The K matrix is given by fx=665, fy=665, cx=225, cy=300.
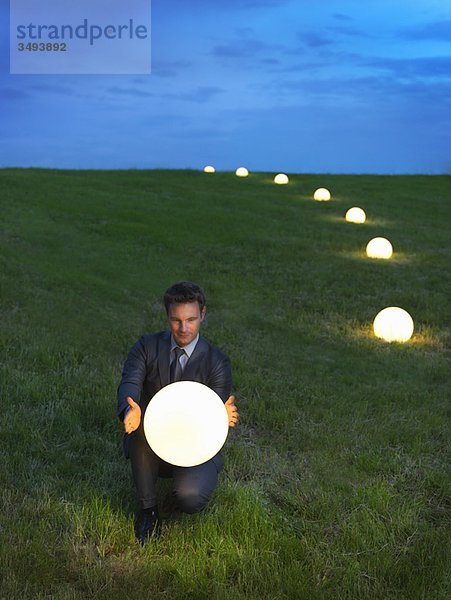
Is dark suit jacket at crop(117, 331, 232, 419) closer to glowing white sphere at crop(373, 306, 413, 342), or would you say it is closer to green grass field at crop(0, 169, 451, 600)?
green grass field at crop(0, 169, 451, 600)

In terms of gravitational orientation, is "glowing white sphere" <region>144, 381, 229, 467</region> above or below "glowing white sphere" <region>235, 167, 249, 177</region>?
below

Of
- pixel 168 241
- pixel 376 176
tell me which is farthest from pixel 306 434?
pixel 376 176

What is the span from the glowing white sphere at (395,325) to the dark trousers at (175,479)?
678cm

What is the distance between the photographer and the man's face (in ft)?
15.3

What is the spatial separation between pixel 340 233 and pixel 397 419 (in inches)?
517

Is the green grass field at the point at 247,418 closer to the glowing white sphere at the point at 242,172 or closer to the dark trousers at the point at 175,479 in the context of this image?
the dark trousers at the point at 175,479

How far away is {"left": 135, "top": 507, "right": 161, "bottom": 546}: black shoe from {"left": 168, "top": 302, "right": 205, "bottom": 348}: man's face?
1238 mm

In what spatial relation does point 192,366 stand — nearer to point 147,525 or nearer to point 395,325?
point 147,525

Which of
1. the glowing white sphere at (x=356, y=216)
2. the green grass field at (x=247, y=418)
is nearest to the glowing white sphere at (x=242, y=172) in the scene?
the glowing white sphere at (x=356, y=216)

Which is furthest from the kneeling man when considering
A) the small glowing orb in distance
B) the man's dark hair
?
the small glowing orb in distance

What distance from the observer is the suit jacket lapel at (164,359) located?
490cm

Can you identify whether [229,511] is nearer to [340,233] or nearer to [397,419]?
[397,419]

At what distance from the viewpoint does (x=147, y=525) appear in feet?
15.3

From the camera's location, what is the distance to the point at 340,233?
20.0 metres
